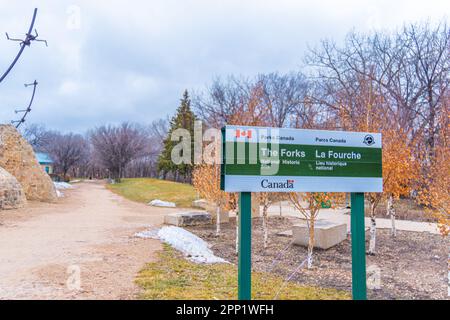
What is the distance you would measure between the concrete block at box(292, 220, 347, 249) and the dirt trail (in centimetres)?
389

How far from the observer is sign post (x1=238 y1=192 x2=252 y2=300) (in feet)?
11.4

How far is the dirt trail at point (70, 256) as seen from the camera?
13.9ft

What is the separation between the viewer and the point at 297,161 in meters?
3.70

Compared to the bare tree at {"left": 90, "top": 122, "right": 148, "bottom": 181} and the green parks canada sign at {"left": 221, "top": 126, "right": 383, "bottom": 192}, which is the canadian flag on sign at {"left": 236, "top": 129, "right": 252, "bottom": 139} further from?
the bare tree at {"left": 90, "top": 122, "right": 148, "bottom": 181}

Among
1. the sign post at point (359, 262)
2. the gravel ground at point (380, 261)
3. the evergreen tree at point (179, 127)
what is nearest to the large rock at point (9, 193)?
the gravel ground at point (380, 261)

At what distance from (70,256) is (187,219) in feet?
18.6

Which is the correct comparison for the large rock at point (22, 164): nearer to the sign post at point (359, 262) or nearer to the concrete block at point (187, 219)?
the concrete block at point (187, 219)

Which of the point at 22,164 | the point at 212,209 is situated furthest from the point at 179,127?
the point at 212,209

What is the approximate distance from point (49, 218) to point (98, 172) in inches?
1896

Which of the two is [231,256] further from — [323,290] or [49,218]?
[49,218]

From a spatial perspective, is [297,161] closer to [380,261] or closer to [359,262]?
[359,262]

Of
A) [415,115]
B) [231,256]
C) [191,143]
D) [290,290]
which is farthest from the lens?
[191,143]
